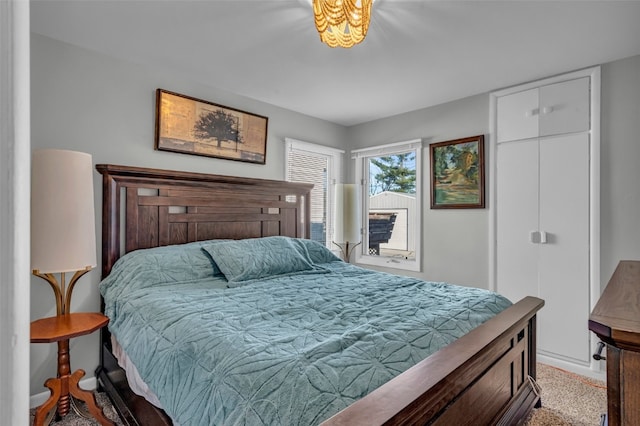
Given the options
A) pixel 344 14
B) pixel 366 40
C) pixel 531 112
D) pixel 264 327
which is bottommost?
pixel 264 327

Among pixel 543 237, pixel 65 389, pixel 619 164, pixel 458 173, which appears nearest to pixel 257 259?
pixel 65 389

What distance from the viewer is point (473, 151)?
3309 mm

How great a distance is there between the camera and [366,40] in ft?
7.55

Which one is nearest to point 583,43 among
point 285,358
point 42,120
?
point 285,358

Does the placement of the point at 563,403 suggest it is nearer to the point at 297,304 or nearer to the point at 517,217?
the point at 517,217

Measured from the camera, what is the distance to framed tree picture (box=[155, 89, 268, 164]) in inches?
109

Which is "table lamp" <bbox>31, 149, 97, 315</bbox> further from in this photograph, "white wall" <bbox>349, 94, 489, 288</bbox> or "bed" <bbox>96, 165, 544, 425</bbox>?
"white wall" <bbox>349, 94, 489, 288</bbox>

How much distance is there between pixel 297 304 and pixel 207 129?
198 centimetres

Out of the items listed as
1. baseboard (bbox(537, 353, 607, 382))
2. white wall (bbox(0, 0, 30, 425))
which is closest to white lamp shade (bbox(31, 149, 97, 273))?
white wall (bbox(0, 0, 30, 425))

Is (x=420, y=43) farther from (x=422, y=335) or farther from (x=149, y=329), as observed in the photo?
(x=149, y=329)

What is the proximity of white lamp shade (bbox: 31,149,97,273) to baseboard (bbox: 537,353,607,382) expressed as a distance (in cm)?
353

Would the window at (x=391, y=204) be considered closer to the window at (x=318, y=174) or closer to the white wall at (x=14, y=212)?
the window at (x=318, y=174)

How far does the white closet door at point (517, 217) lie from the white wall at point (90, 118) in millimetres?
2747

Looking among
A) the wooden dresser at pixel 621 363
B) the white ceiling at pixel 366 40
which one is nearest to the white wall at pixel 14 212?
the wooden dresser at pixel 621 363
